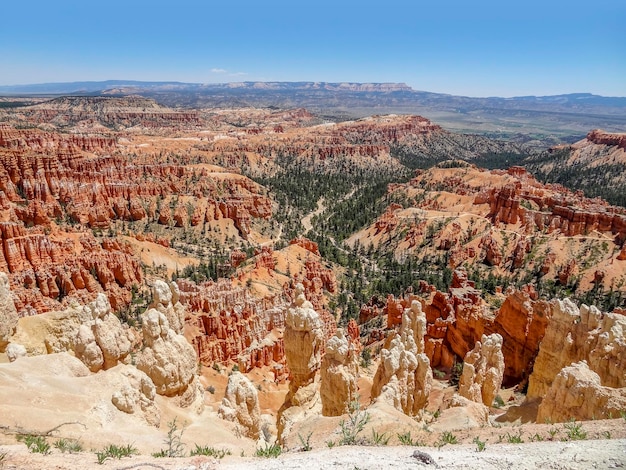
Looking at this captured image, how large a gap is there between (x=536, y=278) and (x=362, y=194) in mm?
64456

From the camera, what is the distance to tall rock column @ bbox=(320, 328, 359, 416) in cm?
1794

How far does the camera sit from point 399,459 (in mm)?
9266

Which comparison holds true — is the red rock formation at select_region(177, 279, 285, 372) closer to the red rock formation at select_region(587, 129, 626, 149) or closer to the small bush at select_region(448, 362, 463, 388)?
the small bush at select_region(448, 362, 463, 388)

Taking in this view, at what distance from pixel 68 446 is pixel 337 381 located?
35.8ft

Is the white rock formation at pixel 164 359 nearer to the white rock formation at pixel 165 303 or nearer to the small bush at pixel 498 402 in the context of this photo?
the white rock formation at pixel 165 303

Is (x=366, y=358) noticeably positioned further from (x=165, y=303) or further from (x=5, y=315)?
(x=5, y=315)

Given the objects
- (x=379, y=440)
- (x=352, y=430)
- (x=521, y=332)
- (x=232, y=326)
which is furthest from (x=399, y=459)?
(x=232, y=326)

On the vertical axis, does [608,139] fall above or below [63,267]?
→ above

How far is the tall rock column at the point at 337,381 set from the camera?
17.9 m

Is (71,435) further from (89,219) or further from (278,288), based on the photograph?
(89,219)

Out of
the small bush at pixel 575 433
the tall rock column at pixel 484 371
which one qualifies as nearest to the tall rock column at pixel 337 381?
the tall rock column at pixel 484 371

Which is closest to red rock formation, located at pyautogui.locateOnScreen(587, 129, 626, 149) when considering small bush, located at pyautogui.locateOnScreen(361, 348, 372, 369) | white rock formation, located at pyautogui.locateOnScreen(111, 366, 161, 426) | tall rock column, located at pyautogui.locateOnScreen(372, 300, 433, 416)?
small bush, located at pyautogui.locateOnScreen(361, 348, 372, 369)

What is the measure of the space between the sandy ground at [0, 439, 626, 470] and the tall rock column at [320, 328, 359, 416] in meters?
8.04

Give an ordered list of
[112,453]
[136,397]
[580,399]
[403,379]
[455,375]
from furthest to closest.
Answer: [455,375] → [403,379] → [580,399] → [136,397] → [112,453]
